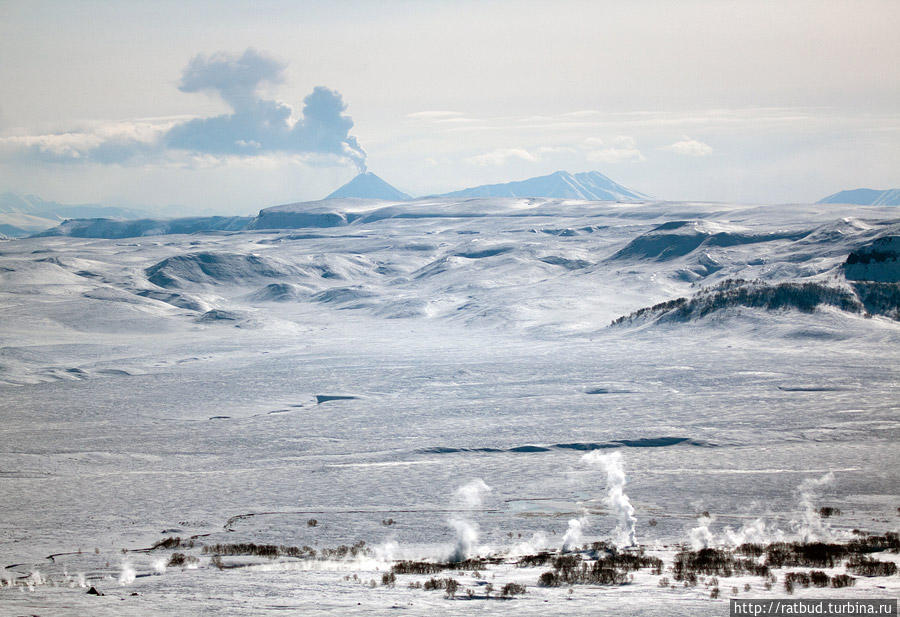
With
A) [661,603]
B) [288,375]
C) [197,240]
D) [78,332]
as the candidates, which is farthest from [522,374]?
[197,240]

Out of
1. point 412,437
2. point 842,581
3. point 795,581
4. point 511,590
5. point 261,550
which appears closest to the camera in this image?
point 842,581

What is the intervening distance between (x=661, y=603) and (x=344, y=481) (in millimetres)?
16247

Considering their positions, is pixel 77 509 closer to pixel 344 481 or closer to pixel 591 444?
pixel 344 481

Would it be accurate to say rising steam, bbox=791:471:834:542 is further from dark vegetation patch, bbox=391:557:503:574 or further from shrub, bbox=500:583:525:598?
shrub, bbox=500:583:525:598

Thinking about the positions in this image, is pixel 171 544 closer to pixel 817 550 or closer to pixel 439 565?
pixel 439 565

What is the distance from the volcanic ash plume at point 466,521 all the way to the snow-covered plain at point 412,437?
0.22 m

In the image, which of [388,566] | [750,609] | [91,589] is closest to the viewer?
[750,609]

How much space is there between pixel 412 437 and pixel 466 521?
12.2 m

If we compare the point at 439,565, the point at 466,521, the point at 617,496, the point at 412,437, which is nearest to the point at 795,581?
the point at 439,565

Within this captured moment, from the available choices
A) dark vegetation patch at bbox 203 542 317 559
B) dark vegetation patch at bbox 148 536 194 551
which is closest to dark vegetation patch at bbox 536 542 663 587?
dark vegetation patch at bbox 203 542 317 559

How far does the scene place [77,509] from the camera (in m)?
24.7

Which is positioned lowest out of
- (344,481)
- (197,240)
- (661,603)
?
(344,481)

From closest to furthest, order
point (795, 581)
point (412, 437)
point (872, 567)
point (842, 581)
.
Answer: point (842, 581)
point (795, 581)
point (872, 567)
point (412, 437)

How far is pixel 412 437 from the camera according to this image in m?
35.1
